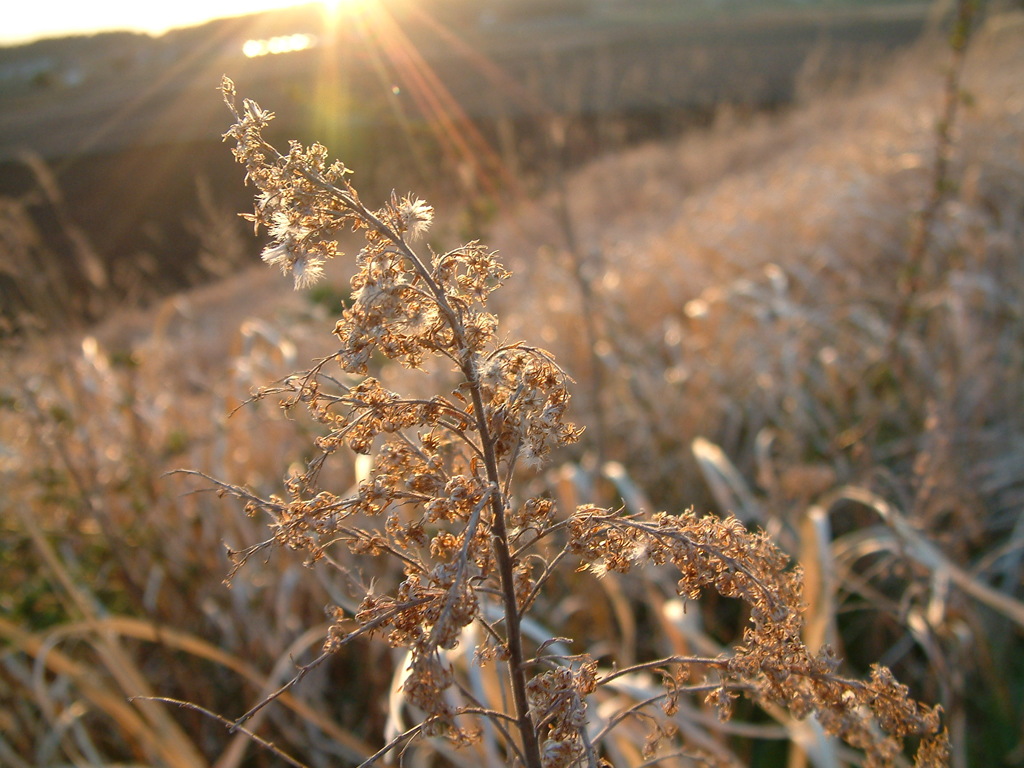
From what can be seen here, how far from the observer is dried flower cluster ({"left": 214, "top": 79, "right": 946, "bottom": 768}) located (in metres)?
0.51

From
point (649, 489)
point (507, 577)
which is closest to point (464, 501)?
point (507, 577)

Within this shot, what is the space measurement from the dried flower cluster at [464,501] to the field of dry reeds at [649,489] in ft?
0.23

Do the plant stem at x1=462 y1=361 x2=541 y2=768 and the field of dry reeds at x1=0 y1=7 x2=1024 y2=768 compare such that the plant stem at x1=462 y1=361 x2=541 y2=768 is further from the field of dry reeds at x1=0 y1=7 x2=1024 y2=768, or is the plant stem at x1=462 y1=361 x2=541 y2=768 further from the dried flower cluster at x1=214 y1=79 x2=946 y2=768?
the field of dry reeds at x1=0 y1=7 x2=1024 y2=768

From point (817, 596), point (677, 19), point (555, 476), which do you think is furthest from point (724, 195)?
point (677, 19)

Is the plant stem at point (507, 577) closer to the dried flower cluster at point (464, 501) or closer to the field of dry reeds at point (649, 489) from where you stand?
the dried flower cluster at point (464, 501)

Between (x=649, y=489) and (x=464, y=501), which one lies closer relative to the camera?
(x=464, y=501)

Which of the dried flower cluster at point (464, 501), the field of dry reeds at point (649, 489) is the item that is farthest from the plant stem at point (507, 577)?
the field of dry reeds at point (649, 489)

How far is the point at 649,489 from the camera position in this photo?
2.98 meters

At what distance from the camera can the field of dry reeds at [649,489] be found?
1772 mm

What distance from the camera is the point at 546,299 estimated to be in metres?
4.10

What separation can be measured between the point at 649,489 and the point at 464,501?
2540 mm

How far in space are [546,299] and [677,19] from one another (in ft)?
127

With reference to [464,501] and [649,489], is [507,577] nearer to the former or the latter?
[464,501]

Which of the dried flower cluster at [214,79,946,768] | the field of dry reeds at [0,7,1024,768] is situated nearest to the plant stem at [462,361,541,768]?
the dried flower cluster at [214,79,946,768]
